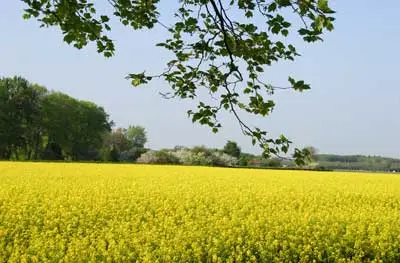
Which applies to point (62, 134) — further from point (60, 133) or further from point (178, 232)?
point (178, 232)

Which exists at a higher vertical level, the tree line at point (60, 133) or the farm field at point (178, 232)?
the tree line at point (60, 133)

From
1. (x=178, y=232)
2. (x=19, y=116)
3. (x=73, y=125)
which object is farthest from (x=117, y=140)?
(x=178, y=232)

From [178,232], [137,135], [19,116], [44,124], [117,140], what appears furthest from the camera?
[137,135]

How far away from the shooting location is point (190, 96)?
450cm

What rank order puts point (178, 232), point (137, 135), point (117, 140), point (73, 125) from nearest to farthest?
point (178, 232), point (73, 125), point (117, 140), point (137, 135)

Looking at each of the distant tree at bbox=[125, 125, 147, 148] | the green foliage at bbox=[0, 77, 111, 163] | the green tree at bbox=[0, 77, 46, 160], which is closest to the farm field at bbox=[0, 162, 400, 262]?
the green tree at bbox=[0, 77, 46, 160]

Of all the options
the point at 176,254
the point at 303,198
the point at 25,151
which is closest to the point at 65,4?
the point at 176,254

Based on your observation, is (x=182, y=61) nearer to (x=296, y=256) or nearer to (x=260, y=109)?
(x=260, y=109)

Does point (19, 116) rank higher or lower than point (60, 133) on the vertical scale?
higher

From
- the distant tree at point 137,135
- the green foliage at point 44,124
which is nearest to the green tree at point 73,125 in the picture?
the green foliage at point 44,124

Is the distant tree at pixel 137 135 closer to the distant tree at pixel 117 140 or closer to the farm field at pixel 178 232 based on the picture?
the distant tree at pixel 117 140

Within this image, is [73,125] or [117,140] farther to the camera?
[117,140]

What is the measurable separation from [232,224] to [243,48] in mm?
4516

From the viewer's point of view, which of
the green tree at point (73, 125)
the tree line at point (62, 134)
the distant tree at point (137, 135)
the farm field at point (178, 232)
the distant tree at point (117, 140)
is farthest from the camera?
the distant tree at point (137, 135)
